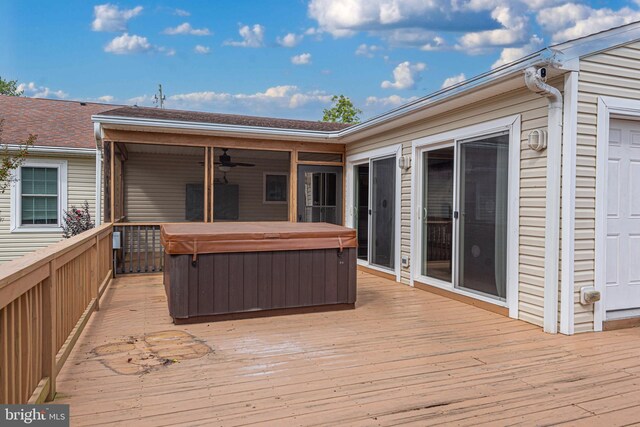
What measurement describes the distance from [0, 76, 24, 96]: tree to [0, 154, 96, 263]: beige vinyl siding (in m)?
21.7

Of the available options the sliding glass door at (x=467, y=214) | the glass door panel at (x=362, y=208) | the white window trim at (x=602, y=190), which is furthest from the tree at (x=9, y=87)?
the white window trim at (x=602, y=190)

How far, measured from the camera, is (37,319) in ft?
7.16

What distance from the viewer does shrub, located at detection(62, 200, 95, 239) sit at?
8.23m

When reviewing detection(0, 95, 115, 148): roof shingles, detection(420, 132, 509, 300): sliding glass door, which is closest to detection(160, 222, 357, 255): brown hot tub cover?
detection(420, 132, 509, 300): sliding glass door

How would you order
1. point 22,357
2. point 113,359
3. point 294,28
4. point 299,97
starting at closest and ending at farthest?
point 22,357 < point 113,359 < point 294,28 < point 299,97

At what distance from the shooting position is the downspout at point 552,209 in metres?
3.60

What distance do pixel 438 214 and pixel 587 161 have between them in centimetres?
187

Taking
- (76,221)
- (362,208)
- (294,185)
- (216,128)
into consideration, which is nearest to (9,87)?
(76,221)

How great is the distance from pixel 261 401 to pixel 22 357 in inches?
44.7

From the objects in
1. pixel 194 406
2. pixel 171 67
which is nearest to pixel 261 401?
pixel 194 406

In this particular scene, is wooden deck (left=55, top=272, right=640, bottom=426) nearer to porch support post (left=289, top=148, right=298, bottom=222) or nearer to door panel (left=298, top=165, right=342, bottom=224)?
porch support post (left=289, top=148, right=298, bottom=222)

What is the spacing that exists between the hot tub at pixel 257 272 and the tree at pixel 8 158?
4904 millimetres

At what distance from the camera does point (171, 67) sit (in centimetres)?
2577

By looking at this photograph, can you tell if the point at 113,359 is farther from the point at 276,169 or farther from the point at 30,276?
the point at 276,169
